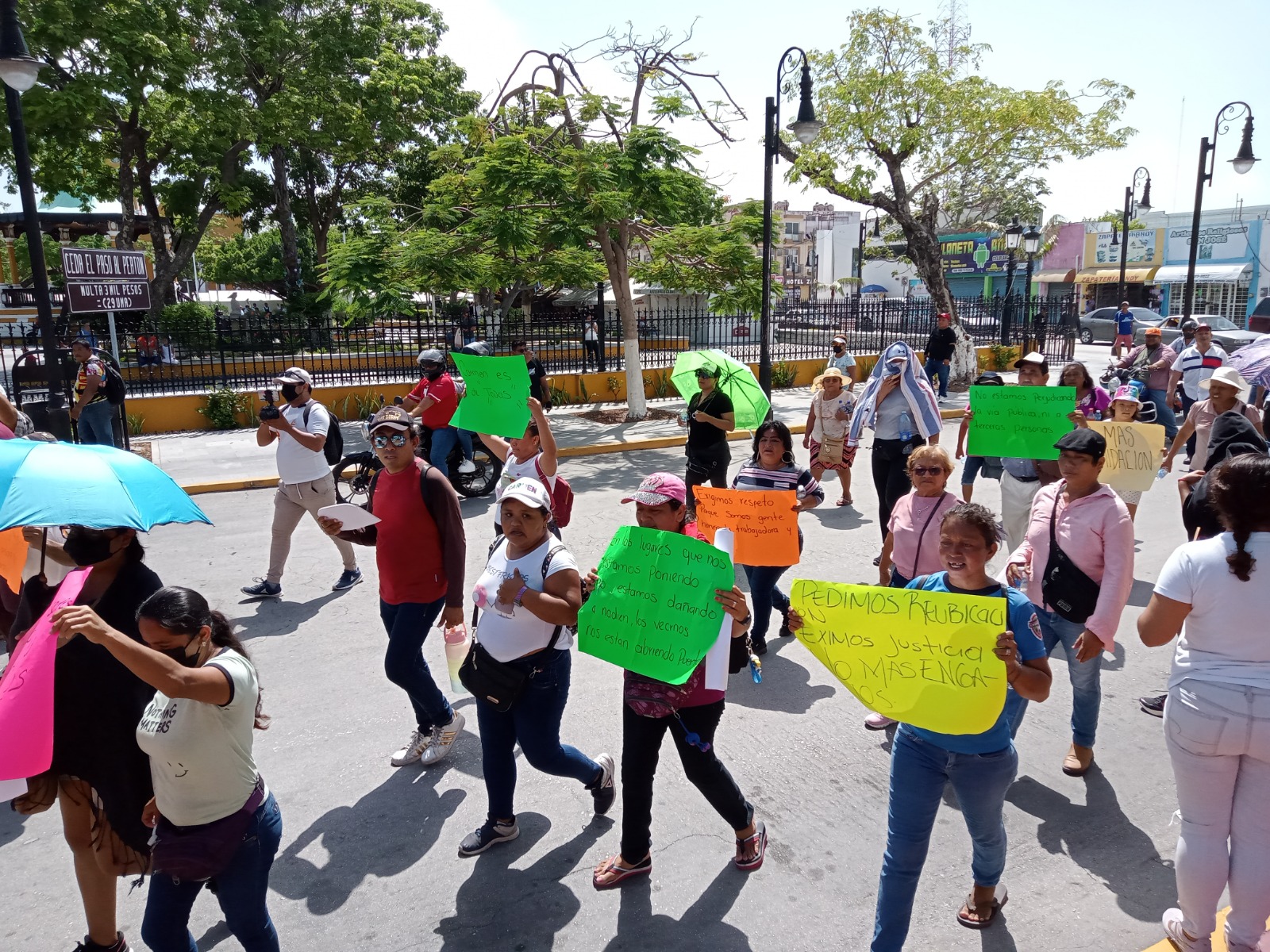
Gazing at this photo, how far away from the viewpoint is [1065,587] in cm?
393

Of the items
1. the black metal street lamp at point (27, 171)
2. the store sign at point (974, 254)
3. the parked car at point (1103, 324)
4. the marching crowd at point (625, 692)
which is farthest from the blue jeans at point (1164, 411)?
the store sign at point (974, 254)

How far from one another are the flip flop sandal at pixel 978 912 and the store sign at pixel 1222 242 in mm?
43285

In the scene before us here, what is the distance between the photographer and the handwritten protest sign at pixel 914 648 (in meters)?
2.86

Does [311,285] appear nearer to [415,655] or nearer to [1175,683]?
[415,655]

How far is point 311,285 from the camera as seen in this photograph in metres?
32.8

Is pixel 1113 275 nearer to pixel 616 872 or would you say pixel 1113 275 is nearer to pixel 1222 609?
pixel 1222 609

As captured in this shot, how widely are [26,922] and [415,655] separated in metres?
1.81

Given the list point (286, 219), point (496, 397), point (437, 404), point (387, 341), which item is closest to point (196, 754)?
point (496, 397)

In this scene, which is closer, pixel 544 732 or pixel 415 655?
pixel 544 732

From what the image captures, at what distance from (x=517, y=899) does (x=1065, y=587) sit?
8.82 feet

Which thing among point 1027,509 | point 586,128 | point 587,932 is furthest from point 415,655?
point 586,128

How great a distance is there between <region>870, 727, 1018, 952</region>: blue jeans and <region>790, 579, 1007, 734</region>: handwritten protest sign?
0.55 ft

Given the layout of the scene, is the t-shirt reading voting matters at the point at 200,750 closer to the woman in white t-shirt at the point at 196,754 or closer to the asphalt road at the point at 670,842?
the woman in white t-shirt at the point at 196,754

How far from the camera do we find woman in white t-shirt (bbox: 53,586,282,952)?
2.61 meters
